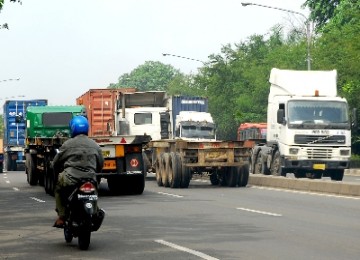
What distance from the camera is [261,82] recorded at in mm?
79875

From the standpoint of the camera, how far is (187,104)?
38750 millimetres

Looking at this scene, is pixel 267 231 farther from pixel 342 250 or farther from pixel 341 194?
pixel 341 194

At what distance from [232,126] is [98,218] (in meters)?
74.4

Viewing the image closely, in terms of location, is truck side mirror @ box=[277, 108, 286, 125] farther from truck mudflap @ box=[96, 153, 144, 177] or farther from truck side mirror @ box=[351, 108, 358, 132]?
truck mudflap @ box=[96, 153, 144, 177]

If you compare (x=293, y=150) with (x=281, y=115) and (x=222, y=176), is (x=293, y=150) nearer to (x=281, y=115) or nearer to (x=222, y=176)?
(x=281, y=115)

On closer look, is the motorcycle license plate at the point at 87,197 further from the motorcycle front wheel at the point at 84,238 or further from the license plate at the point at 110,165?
the license plate at the point at 110,165

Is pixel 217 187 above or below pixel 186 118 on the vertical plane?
below

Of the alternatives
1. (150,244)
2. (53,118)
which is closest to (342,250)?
(150,244)

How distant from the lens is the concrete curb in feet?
81.5

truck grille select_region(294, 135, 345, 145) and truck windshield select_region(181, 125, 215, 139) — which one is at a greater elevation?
truck windshield select_region(181, 125, 215, 139)

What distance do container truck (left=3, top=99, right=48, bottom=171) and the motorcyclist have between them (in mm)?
44344

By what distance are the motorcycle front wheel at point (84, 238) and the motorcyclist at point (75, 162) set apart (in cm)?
44

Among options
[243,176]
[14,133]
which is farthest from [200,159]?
[14,133]

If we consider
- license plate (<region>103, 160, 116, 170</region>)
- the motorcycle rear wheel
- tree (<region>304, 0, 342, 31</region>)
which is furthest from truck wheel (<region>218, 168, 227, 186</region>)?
tree (<region>304, 0, 342, 31</region>)
